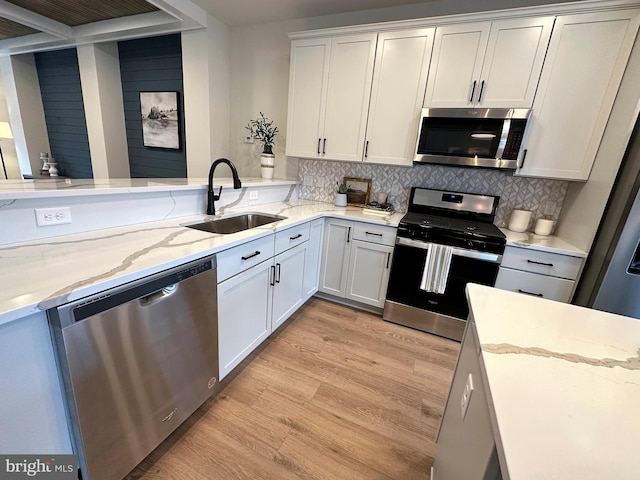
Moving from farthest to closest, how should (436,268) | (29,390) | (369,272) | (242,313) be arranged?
1. (369,272)
2. (436,268)
3. (242,313)
4. (29,390)

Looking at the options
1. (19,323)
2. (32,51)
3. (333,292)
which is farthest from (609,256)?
(32,51)

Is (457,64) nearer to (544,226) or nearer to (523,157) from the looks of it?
(523,157)

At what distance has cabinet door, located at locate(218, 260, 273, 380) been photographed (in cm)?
156

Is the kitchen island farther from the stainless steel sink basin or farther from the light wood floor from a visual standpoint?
the stainless steel sink basin

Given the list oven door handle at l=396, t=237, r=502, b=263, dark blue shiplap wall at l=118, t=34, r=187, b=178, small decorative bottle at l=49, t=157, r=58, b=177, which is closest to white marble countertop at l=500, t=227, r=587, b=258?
oven door handle at l=396, t=237, r=502, b=263

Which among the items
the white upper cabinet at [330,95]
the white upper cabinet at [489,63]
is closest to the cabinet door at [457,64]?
the white upper cabinet at [489,63]

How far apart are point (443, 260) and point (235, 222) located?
5.62ft

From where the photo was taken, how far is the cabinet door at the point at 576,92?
1.82 m

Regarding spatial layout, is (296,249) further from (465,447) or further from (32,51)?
(32,51)

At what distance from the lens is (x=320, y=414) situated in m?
1.59

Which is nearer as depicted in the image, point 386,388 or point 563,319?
point 563,319

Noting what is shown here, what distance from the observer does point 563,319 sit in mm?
944

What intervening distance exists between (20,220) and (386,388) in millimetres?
2146

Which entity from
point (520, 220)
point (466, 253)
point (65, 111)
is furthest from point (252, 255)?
point (65, 111)
